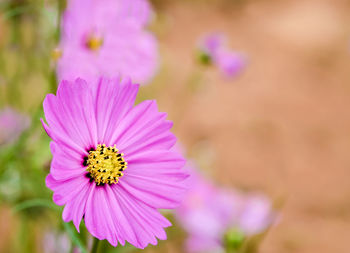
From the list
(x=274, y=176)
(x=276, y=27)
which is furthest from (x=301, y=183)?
(x=276, y=27)

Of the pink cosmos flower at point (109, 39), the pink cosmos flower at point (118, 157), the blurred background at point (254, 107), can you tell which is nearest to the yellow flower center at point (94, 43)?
the pink cosmos flower at point (109, 39)

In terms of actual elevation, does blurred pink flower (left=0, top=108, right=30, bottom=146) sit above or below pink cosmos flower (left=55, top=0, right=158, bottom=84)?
below

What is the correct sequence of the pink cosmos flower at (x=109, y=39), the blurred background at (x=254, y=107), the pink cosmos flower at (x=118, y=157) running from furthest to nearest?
the blurred background at (x=254, y=107), the pink cosmos flower at (x=109, y=39), the pink cosmos flower at (x=118, y=157)

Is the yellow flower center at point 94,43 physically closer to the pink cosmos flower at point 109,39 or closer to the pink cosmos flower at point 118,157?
the pink cosmos flower at point 109,39

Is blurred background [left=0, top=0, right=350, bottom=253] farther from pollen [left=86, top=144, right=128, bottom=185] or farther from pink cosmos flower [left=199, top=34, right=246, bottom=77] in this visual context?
pollen [left=86, top=144, right=128, bottom=185]

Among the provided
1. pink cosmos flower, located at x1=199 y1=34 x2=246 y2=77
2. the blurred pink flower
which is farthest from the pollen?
pink cosmos flower, located at x1=199 y1=34 x2=246 y2=77
